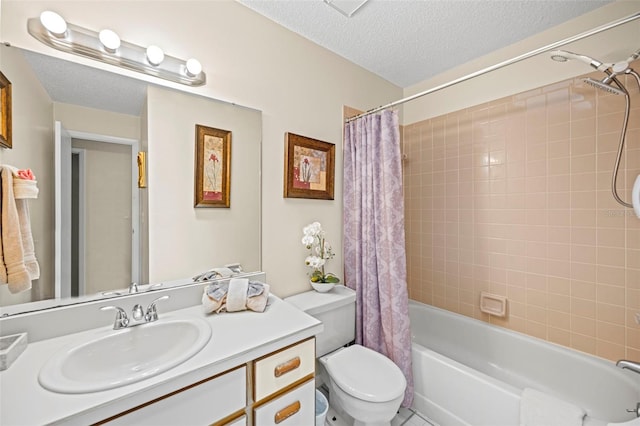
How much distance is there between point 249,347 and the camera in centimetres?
92

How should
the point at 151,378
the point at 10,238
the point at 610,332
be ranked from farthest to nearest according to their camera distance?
the point at 610,332 → the point at 10,238 → the point at 151,378

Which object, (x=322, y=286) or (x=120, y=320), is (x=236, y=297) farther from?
(x=322, y=286)

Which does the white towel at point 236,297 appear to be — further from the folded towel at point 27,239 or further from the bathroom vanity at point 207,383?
the folded towel at point 27,239

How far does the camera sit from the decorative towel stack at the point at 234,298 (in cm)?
120

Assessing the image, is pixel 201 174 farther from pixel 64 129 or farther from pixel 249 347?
pixel 249 347

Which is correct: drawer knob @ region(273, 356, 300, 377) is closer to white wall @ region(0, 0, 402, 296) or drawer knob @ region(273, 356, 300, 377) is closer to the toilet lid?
the toilet lid

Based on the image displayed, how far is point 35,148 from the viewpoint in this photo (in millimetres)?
978

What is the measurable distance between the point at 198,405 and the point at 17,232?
82 centimetres

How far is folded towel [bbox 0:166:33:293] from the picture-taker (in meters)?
0.84

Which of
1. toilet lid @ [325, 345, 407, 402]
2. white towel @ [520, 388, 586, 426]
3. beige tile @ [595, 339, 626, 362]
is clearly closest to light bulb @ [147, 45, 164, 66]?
toilet lid @ [325, 345, 407, 402]

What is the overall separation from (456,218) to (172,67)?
7.24ft

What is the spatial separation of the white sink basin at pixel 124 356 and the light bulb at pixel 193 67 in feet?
3.77

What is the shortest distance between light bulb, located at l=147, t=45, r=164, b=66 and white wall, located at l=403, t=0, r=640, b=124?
82.5 inches

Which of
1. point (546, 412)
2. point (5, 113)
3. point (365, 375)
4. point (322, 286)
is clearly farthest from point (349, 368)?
point (5, 113)
